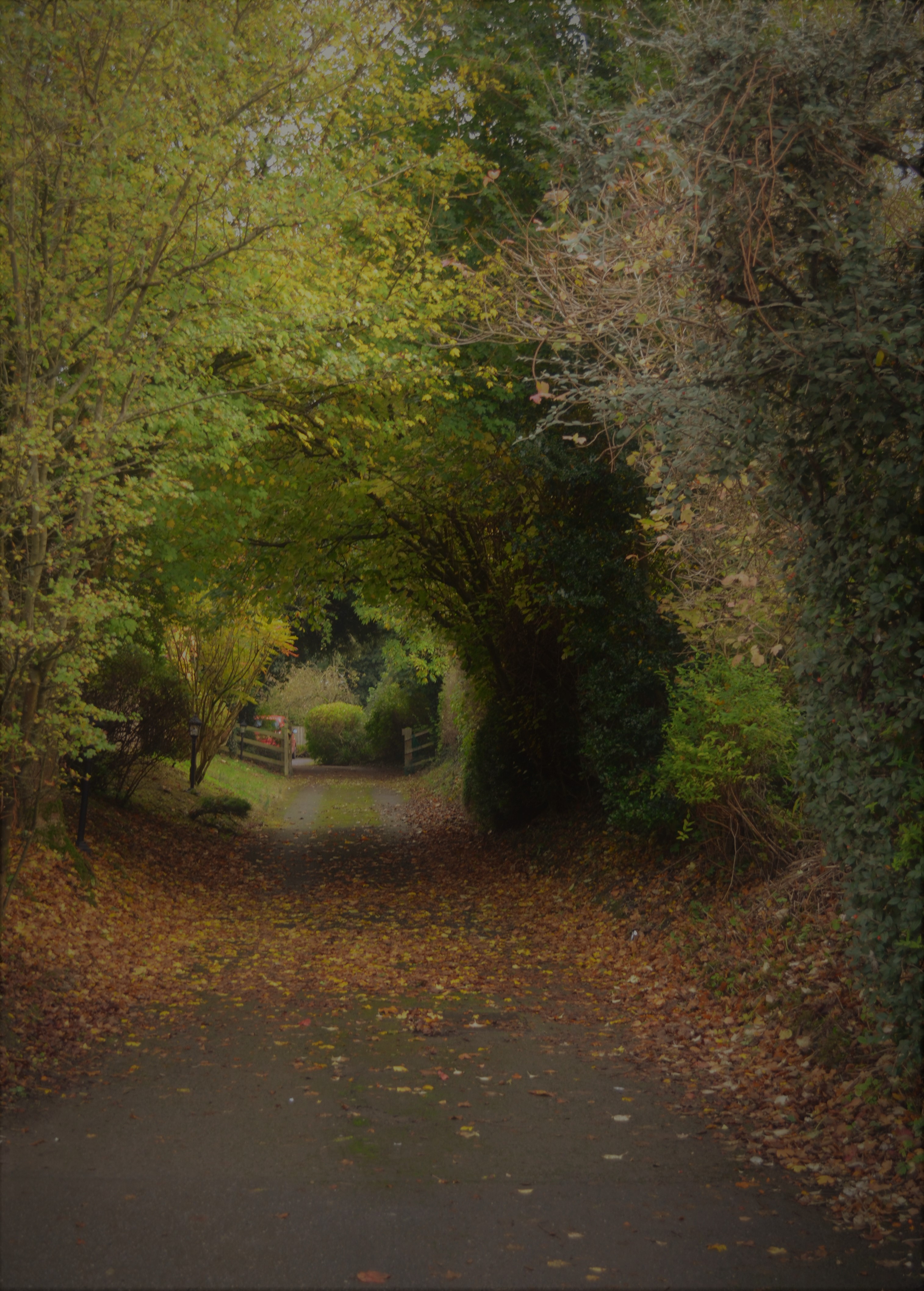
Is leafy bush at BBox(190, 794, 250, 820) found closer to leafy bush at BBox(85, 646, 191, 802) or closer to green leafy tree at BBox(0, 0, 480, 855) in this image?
leafy bush at BBox(85, 646, 191, 802)

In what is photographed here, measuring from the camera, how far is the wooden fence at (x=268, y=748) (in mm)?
28938

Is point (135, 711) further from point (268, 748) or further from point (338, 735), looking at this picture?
point (338, 735)

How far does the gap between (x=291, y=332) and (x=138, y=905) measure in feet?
19.3

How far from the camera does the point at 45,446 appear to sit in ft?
21.0

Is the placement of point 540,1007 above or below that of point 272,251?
below

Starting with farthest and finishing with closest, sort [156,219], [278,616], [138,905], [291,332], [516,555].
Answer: [278,616], [516,555], [138,905], [291,332], [156,219]

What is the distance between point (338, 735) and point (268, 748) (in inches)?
205

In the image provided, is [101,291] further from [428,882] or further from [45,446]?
[428,882]

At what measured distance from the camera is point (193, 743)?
681 inches

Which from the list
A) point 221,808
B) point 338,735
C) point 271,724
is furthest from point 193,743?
point 338,735

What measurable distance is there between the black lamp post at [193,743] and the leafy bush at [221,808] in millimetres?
427

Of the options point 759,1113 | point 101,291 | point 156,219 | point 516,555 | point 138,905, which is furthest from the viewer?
point 516,555

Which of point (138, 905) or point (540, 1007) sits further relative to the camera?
point (138, 905)

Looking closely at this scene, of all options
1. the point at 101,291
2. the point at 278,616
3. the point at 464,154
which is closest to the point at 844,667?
the point at 101,291
